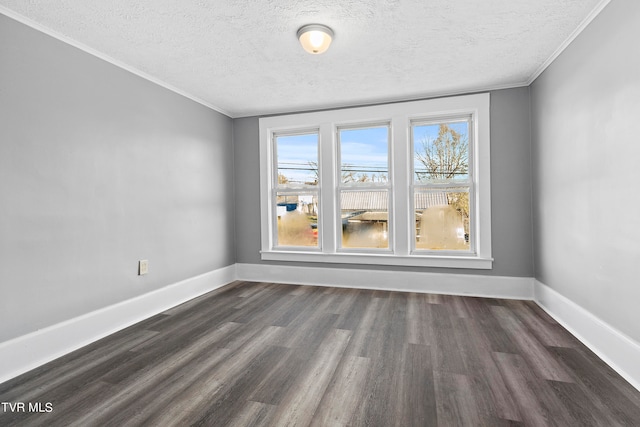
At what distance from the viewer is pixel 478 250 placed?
3.78 m

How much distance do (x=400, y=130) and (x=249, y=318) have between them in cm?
282

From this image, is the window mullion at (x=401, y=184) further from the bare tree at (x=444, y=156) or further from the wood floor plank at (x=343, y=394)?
the wood floor plank at (x=343, y=394)

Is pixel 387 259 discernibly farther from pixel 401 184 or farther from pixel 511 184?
pixel 511 184

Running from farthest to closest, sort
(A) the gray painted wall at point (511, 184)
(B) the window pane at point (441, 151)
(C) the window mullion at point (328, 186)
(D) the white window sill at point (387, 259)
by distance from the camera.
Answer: (C) the window mullion at point (328, 186) → (B) the window pane at point (441, 151) → (D) the white window sill at point (387, 259) → (A) the gray painted wall at point (511, 184)

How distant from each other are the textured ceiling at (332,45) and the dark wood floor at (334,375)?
94.6 inches

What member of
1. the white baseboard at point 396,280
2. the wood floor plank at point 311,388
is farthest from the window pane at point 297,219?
the wood floor plank at point 311,388

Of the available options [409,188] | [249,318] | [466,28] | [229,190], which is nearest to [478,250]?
[409,188]

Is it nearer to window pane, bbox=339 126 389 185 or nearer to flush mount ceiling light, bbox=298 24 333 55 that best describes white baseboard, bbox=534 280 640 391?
window pane, bbox=339 126 389 185

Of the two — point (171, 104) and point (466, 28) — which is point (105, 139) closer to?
point (171, 104)

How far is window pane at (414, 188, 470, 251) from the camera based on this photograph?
3.93 meters

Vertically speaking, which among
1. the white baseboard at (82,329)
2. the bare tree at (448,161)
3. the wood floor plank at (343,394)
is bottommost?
the wood floor plank at (343,394)

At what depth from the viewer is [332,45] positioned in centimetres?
265

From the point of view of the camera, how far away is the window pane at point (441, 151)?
12.8ft

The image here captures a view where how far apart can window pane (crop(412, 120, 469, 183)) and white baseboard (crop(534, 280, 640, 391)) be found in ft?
5.36
